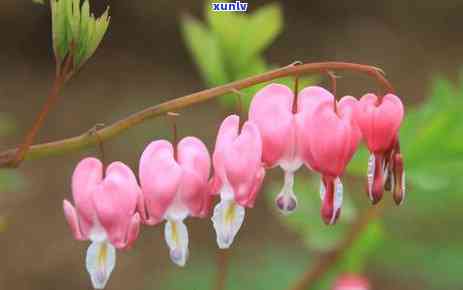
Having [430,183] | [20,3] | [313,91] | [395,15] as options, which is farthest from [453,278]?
[395,15]

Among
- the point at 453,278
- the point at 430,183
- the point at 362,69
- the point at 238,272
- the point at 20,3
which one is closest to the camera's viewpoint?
the point at 362,69

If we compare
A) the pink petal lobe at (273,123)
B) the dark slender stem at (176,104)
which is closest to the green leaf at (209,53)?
the pink petal lobe at (273,123)

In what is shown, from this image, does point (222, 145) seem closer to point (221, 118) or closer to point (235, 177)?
point (235, 177)

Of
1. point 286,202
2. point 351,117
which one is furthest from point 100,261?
point 351,117

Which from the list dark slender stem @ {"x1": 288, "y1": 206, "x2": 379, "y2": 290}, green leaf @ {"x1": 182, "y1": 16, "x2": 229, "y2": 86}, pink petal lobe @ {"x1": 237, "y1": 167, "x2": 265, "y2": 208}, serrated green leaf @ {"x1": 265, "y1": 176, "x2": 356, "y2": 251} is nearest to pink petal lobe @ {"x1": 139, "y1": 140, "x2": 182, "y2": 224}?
pink petal lobe @ {"x1": 237, "y1": 167, "x2": 265, "y2": 208}

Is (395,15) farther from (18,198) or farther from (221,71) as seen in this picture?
(221,71)

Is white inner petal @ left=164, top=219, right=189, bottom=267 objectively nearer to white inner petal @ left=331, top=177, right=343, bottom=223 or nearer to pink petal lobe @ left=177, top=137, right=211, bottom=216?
pink petal lobe @ left=177, top=137, right=211, bottom=216
